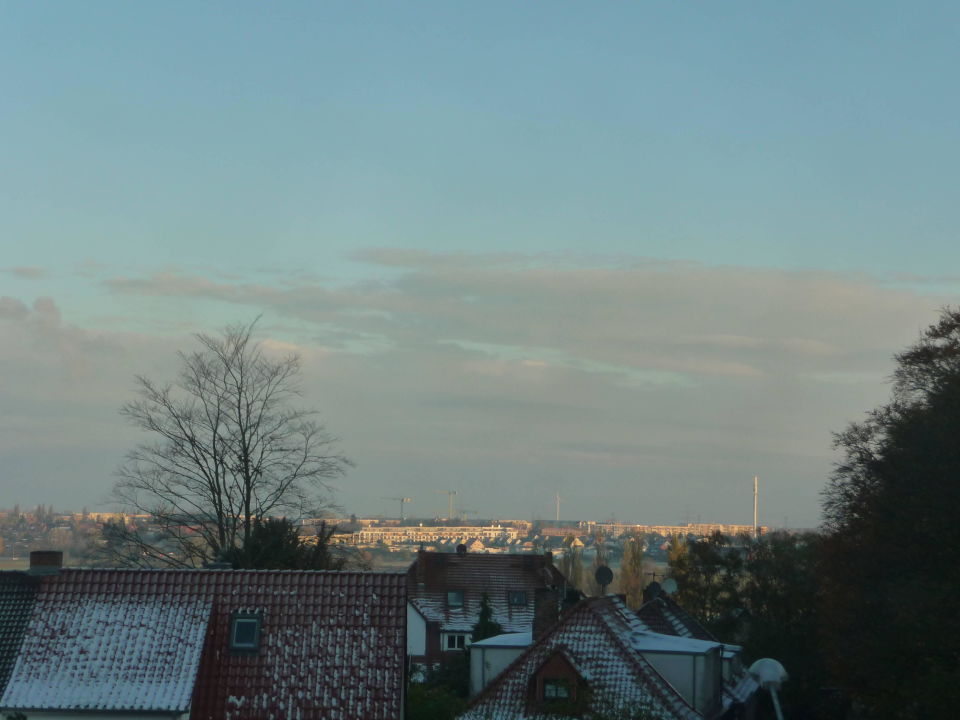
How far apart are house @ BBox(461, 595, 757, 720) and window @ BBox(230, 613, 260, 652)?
26.0 ft

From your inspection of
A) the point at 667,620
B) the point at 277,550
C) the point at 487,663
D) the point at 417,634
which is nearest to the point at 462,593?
the point at 417,634

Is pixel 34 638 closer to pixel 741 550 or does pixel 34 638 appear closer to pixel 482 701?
pixel 482 701

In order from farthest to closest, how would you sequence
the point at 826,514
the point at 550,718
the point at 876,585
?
the point at 826,514 < the point at 876,585 < the point at 550,718

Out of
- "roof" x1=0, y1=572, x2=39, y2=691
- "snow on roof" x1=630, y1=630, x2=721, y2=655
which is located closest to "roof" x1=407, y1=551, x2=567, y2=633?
"snow on roof" x1=630, y1=630, x2=721, y2=655

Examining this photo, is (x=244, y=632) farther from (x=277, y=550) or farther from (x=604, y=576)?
(x=604, y=576)

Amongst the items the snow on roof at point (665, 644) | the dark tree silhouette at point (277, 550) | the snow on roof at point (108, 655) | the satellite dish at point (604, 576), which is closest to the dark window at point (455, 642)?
the dark tree silhouette at point (277, 550)

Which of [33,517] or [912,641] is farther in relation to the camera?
[33,517]

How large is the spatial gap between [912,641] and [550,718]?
10301 mm

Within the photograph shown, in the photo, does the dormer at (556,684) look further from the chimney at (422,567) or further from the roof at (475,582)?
the chimney at (422,567)

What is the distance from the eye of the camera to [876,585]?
113ft

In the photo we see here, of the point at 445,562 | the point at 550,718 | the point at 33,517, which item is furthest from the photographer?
the point at 33,517

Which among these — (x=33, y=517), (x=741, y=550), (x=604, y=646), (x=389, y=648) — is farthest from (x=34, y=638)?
(x=33, y=517)

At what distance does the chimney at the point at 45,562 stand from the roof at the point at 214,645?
0.93 metres

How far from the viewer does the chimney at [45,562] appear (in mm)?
29453
